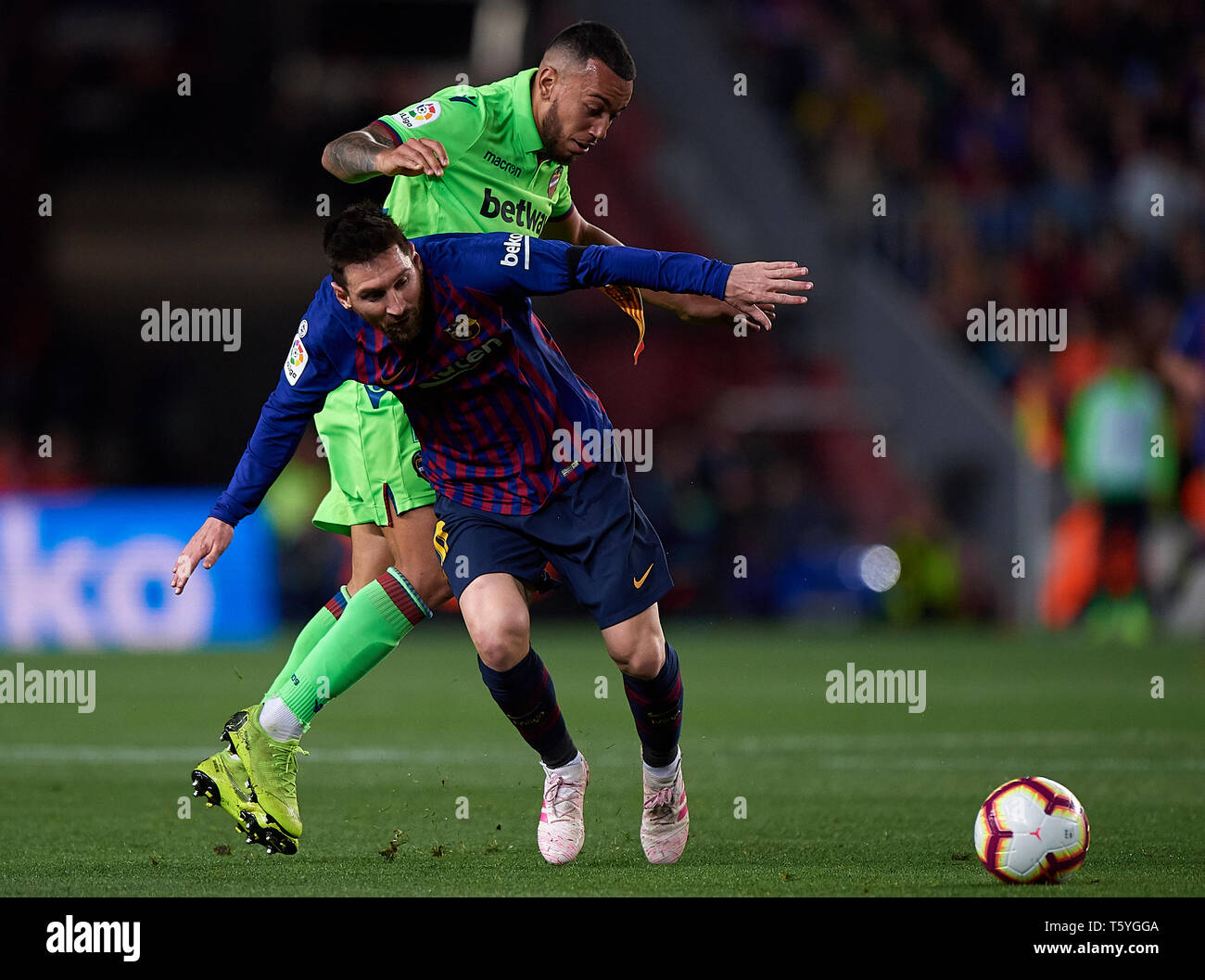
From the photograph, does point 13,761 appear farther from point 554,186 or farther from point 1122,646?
point 1122,646

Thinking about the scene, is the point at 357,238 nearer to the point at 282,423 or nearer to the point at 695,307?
the point at 282,423

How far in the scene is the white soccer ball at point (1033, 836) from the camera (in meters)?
4.52

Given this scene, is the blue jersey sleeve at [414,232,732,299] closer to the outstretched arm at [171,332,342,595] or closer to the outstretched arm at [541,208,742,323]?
the outstretched arm at [541,208,742,323]

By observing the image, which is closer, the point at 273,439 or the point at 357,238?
the point at 357,238

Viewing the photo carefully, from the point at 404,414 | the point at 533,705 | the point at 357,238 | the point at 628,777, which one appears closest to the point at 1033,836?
the point at 533,705

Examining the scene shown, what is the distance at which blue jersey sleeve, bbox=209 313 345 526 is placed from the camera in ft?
16.3

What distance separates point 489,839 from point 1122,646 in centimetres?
759

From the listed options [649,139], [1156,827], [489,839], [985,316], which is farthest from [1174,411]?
[489,839]

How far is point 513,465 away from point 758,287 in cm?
105

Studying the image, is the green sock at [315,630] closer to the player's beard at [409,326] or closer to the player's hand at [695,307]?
the player's beard at [409,326]

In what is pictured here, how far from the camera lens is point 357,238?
4574mm

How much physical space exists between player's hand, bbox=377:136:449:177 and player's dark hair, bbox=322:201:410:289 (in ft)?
0.47
